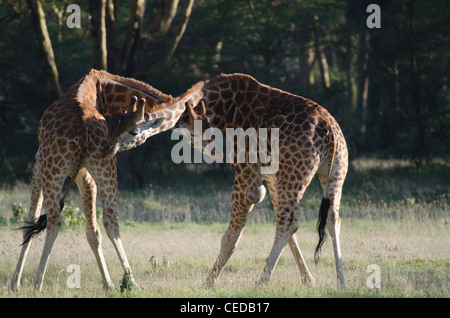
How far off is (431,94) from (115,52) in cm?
928

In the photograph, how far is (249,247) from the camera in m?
9.55

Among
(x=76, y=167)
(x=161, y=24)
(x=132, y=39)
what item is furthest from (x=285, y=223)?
(x=161, y=24)

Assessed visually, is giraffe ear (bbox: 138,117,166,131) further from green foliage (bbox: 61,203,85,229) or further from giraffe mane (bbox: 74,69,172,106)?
green foliage (bbox: 61,203,85,229)

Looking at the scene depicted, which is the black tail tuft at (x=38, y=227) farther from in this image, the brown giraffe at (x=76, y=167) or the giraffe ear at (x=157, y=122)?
the giraffe ear at (x=157, y=122)

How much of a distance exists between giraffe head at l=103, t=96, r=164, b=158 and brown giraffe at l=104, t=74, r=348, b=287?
64 millimetres

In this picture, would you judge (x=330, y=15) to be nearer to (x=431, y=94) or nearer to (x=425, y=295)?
(x=431, y=94)

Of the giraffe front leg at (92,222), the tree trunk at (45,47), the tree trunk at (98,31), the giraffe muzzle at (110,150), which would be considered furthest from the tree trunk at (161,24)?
the giraffe muzzle at (110,150)

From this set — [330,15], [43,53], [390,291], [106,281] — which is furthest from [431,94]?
[106,281]

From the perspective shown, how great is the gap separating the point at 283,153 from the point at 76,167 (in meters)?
2.37

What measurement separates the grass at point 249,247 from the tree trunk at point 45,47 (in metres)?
2.61

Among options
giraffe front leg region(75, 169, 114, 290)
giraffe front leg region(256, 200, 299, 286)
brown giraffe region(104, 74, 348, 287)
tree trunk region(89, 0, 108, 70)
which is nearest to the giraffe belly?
brown giraffe region(104, 74, 348, 287)

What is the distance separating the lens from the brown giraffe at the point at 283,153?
6629mm

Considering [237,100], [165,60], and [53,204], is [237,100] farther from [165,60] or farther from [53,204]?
[165,60]

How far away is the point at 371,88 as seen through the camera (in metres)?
26.9
